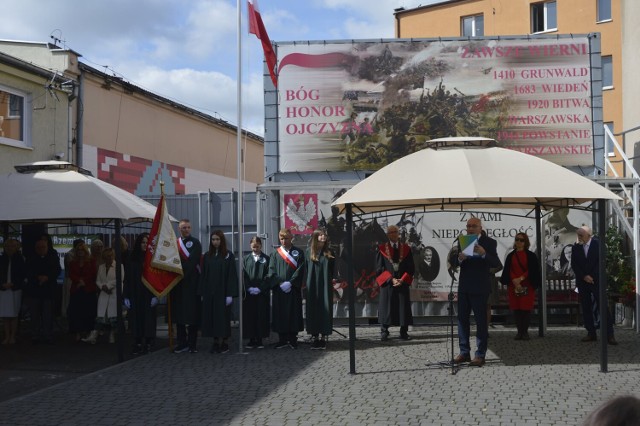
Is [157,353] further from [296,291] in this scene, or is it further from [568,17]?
[568,17]

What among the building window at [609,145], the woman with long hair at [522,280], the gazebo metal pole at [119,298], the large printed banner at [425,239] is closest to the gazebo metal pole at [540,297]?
the woman with long hair at [522,280]

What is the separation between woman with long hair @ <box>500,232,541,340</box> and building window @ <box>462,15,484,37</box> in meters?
27.4

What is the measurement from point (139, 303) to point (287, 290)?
226 centimetres

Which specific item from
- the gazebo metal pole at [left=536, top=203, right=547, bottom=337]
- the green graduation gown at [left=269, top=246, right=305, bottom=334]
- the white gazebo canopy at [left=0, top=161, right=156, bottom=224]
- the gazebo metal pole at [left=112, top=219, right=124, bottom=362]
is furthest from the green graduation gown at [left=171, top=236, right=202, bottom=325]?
the gazebo metal pole at [left=536, top=203, right=547, bottom=337]

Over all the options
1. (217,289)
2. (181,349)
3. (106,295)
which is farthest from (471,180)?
(106,295)

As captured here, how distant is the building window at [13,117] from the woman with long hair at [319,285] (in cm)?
821

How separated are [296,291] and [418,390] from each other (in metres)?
4.28

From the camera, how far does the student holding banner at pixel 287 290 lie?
12883 millimetres

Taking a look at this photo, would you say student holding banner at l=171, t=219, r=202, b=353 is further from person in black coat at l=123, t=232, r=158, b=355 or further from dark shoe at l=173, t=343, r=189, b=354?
person in black coat at l=123, t=232, r=158, b=355

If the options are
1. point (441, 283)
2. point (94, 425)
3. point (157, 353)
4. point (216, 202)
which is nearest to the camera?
point (94, 425)

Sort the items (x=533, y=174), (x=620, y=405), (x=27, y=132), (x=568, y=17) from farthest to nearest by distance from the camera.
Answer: (x=568, y=17), (x=27, y=132), (x=533, y=174), (x=620, y=405)

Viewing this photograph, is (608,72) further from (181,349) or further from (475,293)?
(181,349)

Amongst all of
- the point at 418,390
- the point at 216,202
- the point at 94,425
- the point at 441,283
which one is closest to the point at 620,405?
the point at 94,425

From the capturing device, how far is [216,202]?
17.2 metres
